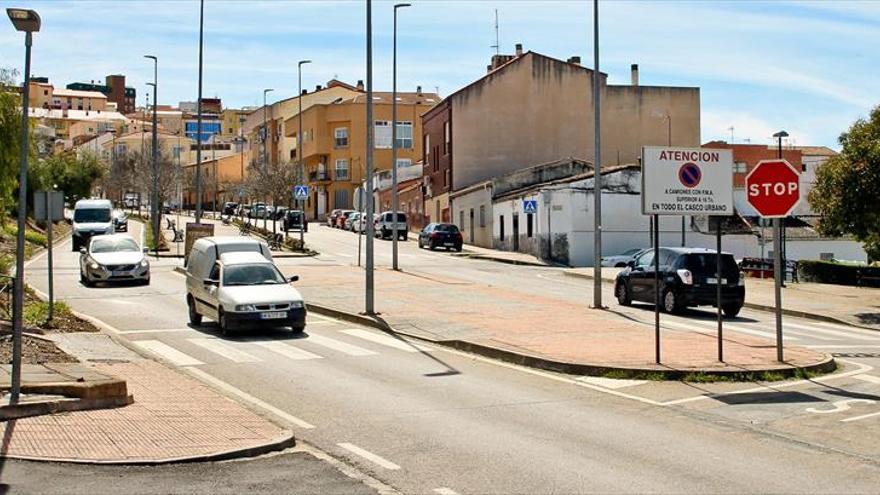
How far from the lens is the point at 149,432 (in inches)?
415

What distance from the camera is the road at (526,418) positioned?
901cm

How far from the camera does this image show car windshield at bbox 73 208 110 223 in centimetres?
5119

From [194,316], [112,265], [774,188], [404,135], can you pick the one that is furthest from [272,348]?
[404,135]

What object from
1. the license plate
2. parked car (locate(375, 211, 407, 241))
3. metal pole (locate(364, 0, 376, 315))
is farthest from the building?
the license plate

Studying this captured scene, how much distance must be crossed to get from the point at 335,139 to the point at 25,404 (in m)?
83.6

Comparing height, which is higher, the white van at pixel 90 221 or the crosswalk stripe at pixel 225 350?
the white van at pixel 90 221

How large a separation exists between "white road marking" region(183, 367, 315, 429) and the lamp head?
499 centimetres

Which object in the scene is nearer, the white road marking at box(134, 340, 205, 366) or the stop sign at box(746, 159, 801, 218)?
the stop sign at box(746, 159, 801, 218)

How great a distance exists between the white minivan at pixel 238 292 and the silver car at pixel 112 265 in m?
9.44

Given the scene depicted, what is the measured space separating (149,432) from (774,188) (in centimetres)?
967

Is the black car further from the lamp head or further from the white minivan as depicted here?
the lamp head

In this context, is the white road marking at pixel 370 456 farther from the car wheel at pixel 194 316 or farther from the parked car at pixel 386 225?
the parked car at pixel 386 225

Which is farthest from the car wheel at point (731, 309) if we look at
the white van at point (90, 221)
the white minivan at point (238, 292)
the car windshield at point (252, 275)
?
the white van at point (90, 221)

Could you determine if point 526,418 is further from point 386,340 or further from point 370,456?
point 386,340
